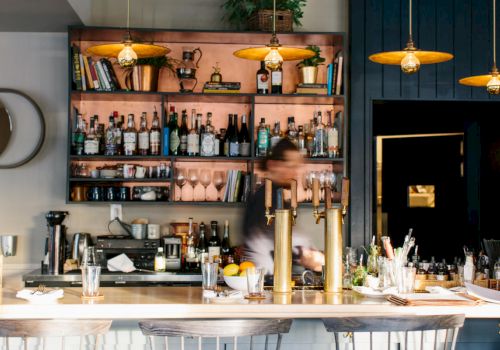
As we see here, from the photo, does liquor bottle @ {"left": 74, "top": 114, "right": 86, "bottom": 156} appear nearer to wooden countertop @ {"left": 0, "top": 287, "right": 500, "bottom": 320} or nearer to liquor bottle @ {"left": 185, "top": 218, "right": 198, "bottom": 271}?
liquor bottle @ {"left": 185, "top": 218, "right": 198, "bottom": 271}

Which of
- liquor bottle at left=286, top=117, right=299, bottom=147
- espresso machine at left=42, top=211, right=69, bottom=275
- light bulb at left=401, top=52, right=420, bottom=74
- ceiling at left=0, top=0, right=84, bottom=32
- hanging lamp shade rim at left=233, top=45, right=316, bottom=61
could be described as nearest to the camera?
light bulb at left=401, top=52, right=420, bottom=74

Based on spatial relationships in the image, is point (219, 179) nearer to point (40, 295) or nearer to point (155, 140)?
point (155, 140)

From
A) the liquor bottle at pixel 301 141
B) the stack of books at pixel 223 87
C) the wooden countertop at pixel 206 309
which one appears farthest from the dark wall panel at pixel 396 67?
the wooden countertop at pixel 206 309

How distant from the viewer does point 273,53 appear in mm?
3559

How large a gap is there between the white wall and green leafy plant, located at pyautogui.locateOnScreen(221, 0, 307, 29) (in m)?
0.14

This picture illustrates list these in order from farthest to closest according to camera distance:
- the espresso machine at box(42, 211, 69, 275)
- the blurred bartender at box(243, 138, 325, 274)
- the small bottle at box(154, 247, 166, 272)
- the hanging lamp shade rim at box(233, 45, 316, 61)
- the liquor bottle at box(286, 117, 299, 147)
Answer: the liquor bottle at box(286, 117, 299, 147) < the small bottle at box(154, 247, 166, 272) < the espresso machine at box(42, 211, 69, 275) < the blurred bartender at box(243, 138, 325, 274) < the hanging lamp shade rim at box(233, 45, 316, 61)

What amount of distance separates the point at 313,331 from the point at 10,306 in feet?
4.17

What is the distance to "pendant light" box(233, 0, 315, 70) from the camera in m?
3.54

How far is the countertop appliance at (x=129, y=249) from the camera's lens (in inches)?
195

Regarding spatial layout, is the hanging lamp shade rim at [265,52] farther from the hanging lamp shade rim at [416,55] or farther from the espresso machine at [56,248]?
the espresso machine at [56,248]

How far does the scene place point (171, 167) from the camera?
5.01 metres

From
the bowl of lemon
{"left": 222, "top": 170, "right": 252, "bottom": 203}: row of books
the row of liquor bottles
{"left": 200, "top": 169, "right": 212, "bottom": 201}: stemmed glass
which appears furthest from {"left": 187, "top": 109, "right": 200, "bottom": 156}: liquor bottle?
the bowl of lemon

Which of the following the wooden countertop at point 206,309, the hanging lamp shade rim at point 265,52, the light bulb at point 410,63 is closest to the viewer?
the wooden countertop at point 206,309

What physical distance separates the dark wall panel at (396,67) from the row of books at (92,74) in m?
1.72
